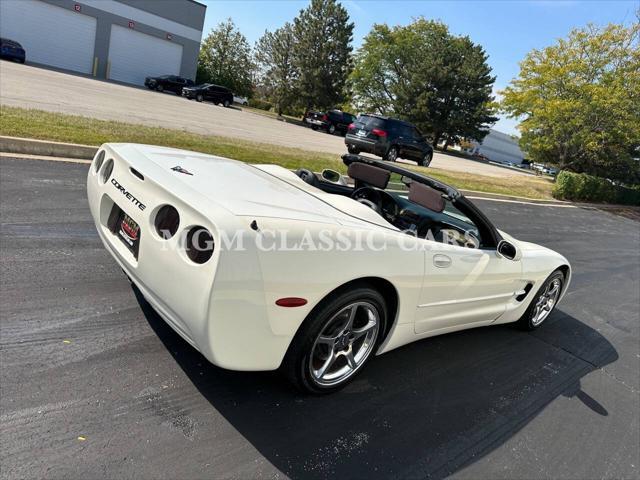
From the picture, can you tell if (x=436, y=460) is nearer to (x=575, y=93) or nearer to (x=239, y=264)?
(x=239, y=264)

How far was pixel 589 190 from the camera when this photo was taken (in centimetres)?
2089

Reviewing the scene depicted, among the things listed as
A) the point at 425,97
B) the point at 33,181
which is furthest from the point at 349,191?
the point at 425,97

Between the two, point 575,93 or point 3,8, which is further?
point 3,8

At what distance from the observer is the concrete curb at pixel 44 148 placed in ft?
20.8

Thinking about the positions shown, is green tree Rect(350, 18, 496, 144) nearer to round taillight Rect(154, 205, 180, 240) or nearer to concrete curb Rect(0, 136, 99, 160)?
concrete curb Rect(0, 136, 99, 160)

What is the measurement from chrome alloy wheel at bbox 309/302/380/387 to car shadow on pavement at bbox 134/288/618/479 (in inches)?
6.3

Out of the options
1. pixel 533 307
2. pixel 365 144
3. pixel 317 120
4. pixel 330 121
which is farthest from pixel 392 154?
pixel 317 120

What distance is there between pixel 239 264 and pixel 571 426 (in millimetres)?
2622

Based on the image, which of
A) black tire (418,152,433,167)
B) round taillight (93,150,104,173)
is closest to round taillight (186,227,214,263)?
round taillight (93,150,104,173)

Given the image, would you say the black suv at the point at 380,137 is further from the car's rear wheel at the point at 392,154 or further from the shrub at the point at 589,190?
the shrub at the point at 589,190

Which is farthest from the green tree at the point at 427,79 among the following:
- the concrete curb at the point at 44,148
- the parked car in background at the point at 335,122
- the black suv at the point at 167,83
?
the concrete curb at the point at 44,148

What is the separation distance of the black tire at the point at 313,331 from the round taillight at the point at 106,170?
1.63 meters

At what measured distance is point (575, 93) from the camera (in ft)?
63.6

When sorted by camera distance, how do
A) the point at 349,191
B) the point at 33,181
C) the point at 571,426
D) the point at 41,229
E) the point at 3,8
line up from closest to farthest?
1. the point at 571,426
2. the point at 349,191
3. the point at 41,229
4. the point at 33,181
5. the point at 3,8
